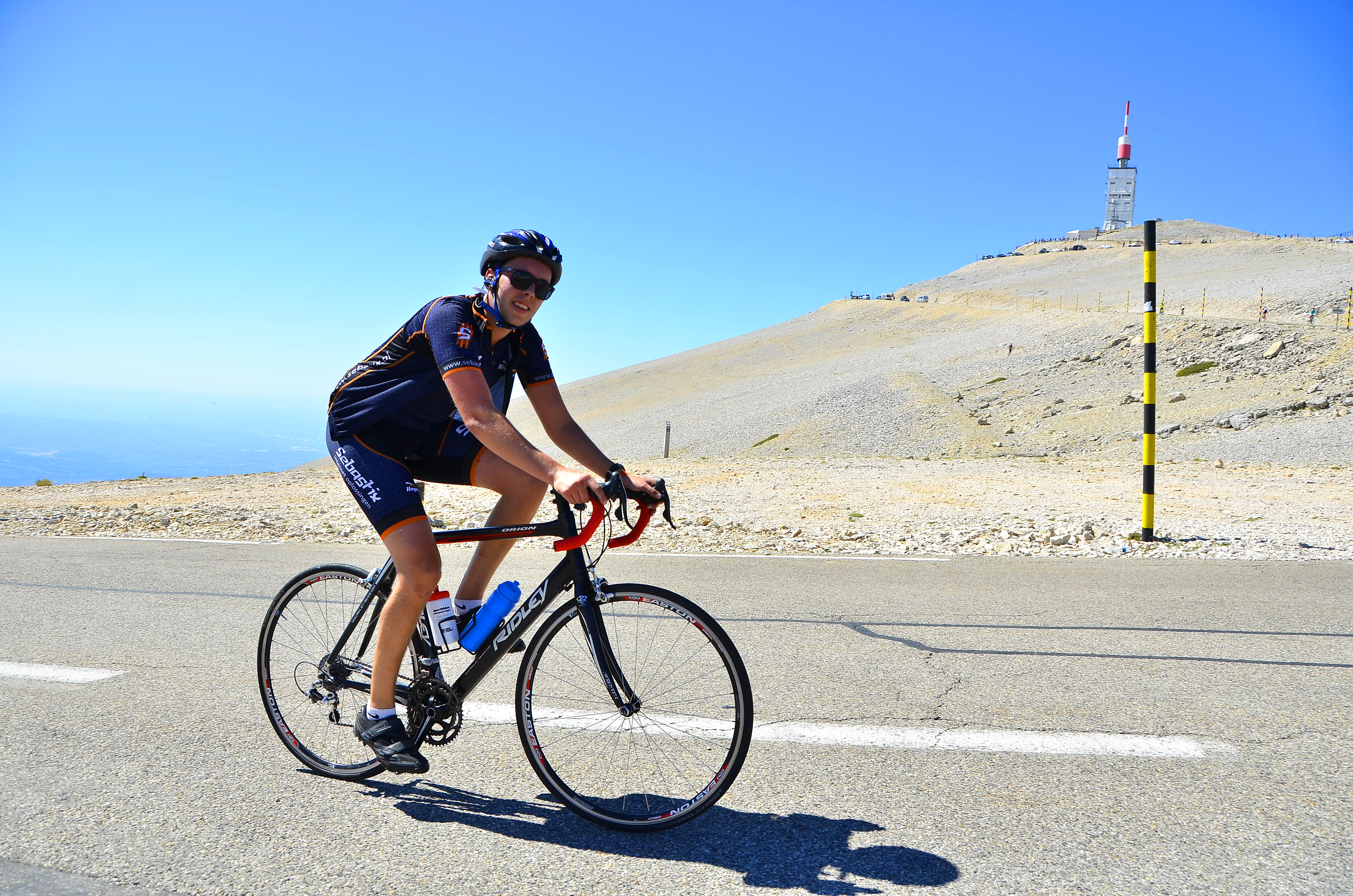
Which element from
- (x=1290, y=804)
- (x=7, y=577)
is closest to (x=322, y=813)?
(x=1290, y=804)

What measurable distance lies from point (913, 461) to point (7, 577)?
16945mm

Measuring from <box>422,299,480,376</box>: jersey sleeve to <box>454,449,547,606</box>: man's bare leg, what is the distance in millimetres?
408

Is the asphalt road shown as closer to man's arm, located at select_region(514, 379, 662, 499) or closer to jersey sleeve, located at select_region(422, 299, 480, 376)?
man's arm, located at select_region(514, 379, 662, 499)

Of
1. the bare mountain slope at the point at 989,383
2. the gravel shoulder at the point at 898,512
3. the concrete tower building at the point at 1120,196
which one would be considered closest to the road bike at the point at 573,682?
the gravel shoulder at the point at 898,512

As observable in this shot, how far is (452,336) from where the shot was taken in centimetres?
280

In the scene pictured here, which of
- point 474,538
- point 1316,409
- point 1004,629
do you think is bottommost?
Answer: point 1004,629

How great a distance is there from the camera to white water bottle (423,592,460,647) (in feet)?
10.0

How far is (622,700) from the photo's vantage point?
2.90 metres

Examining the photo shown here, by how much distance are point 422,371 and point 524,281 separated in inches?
20.3

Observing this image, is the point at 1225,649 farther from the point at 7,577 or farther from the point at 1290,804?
the point at 7,577

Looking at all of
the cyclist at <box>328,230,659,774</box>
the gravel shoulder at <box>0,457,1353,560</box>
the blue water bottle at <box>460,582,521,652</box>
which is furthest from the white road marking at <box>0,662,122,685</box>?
the gravel shoulder at <box>0,457,1353,560</box>

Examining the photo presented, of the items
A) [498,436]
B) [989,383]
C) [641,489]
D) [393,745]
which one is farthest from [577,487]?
[989,383]

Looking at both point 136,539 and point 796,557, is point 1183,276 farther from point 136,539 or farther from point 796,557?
point 136,539

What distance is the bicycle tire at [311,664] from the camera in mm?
3324
